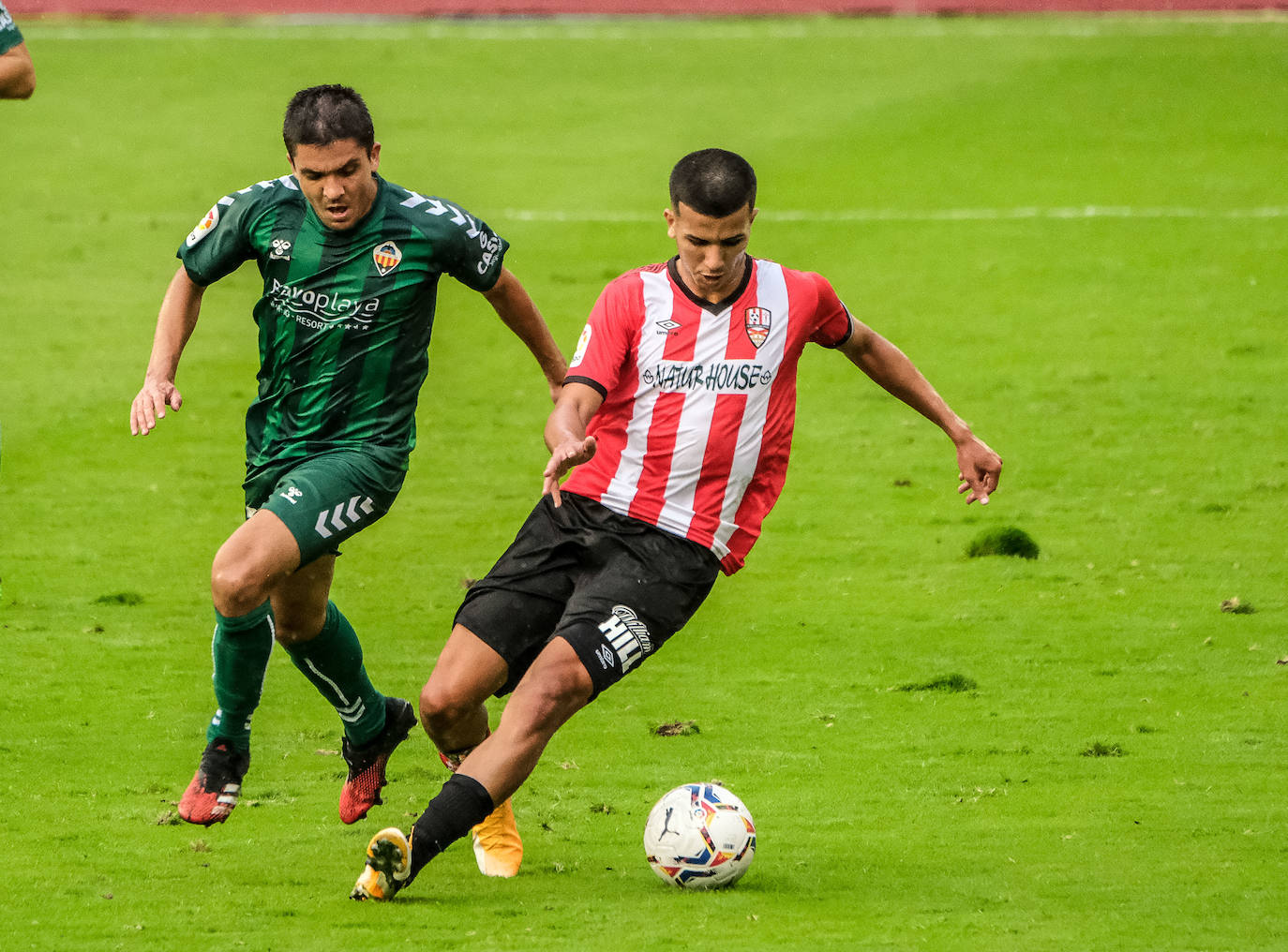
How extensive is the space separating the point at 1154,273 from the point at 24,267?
35.6ft

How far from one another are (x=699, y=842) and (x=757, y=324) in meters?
1.65

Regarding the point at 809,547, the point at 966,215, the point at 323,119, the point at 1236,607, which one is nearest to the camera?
the point at 323,119

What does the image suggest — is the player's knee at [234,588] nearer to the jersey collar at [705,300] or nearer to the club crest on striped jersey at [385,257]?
the club crest on striped jersey at [385,257]

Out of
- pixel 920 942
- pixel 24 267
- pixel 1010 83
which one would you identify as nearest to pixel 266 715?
pixel 920 942

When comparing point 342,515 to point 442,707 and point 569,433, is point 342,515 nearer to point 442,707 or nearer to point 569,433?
point 442,707

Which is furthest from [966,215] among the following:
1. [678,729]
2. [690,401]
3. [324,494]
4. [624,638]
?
[624,638]

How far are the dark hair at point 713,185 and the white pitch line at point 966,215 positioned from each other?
14.7m

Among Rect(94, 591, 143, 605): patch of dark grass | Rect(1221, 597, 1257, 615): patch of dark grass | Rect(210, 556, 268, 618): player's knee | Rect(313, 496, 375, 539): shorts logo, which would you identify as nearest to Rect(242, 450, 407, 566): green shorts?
Answer: Rect(313, 496, 375, 539): shorts logo

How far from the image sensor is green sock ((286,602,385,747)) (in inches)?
268

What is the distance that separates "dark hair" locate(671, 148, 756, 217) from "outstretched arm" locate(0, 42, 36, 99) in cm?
225

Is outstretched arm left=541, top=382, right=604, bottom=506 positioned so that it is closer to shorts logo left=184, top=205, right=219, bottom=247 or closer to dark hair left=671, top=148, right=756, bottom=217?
dark hair left=671, top=148, right=756, bottom=217

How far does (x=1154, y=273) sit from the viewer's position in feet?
60.1

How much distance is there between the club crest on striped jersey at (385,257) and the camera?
6.52 meters

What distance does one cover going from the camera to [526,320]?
6777mm
